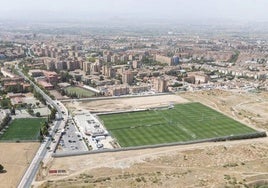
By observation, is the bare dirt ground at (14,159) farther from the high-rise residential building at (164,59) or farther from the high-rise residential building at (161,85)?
the high-rise residential building at (164,59)

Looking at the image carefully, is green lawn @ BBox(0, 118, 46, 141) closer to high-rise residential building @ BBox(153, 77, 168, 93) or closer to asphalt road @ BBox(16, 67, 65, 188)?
asphalt road @ BBox(16, 67, 65, 188)

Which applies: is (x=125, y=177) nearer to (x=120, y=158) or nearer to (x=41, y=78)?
(x=120, y=158)

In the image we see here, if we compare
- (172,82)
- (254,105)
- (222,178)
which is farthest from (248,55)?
(222,178)

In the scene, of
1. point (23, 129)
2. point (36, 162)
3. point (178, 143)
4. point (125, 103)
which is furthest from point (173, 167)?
point (125, 103)

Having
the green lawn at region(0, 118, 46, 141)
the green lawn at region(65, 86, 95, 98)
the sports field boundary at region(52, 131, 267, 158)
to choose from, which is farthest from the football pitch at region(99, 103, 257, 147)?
the green lawn at region(65, 86, 95, 98)

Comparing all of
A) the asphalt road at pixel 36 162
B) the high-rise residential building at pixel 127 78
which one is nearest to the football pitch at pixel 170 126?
the asphalt road at pixel 36 162
